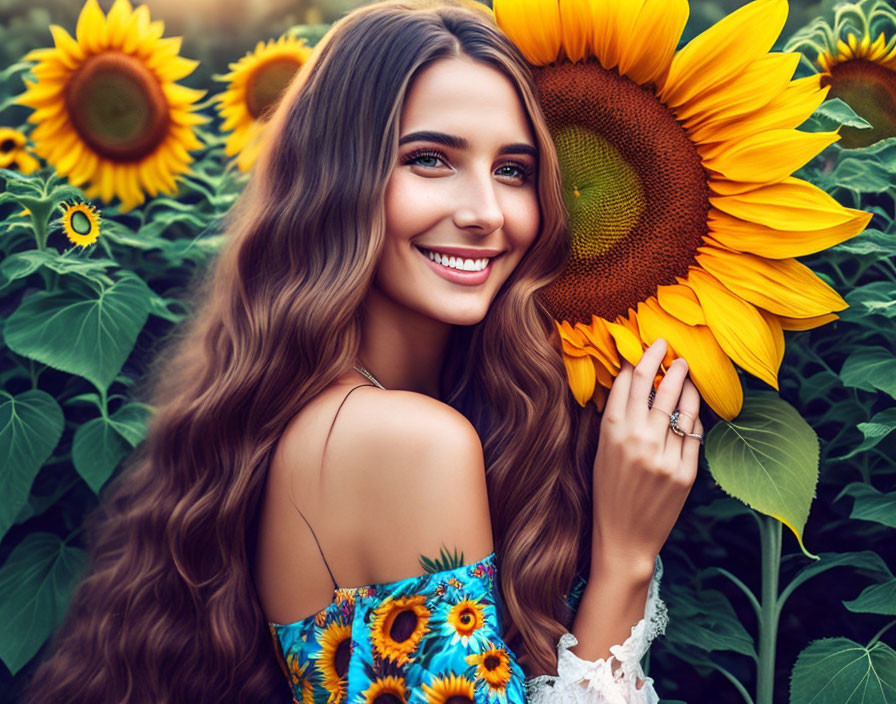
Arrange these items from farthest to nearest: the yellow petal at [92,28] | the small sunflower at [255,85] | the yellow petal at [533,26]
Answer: the small sunflower at [255,85], the yellow petal at [92,28], the yellow petal at [533,26]

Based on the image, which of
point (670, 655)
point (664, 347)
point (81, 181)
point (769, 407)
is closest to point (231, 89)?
point (81, 181)

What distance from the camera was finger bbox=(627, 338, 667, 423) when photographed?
58.8 inches

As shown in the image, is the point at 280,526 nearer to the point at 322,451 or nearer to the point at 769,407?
the point at 322,451

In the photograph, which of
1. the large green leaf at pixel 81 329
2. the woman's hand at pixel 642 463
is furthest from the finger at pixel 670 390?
the large green leaf at pixel 81 329

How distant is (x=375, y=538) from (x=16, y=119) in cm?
141

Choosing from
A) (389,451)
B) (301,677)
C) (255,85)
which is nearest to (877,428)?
(389,451)

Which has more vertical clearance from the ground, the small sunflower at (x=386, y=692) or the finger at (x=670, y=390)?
the finger at (x=670, y=390)

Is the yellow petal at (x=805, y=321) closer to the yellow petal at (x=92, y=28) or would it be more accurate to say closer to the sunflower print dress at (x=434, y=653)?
the sunflower print dress at (x=434, y=653)

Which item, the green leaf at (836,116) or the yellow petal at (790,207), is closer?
the yellow petal at (790,207)

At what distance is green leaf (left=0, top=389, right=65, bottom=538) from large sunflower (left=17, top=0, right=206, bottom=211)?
0.58 metres

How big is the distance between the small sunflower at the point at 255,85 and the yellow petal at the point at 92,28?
0.91ft

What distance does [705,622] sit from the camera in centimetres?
160

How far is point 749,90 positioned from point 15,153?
160 centimetres

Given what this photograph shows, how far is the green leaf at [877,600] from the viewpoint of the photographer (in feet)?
4.79
